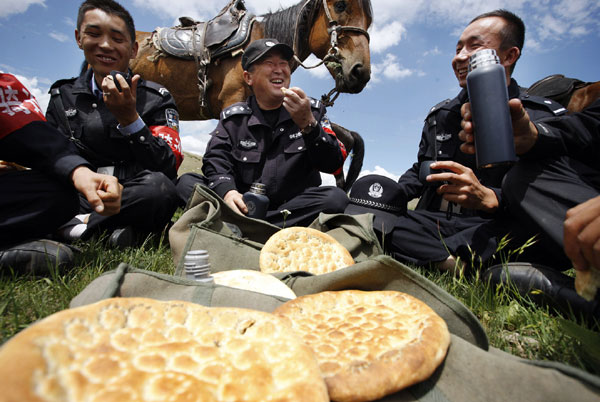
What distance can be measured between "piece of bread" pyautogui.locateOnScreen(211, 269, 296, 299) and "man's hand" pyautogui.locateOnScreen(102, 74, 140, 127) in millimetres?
1715

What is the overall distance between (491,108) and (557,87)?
167 inches

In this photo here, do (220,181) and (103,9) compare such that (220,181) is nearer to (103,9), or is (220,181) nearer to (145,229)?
(145,229)

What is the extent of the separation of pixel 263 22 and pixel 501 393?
210 inches

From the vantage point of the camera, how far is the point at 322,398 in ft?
2.14

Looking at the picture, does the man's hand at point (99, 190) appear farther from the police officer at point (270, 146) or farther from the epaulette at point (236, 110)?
the epaulette at point (236, 110)

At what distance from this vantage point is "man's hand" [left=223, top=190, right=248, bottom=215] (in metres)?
2.64

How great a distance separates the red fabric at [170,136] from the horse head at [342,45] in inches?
115

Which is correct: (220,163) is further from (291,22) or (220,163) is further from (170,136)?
(291,22)

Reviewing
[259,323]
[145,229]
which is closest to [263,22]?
[145,229]

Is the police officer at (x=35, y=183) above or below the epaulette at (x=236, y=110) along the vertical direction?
below

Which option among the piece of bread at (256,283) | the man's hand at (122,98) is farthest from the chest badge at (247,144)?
the piece of bread at (256,283)

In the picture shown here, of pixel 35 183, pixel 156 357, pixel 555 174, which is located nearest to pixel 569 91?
pixel 555 174

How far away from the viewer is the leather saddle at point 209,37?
14.9 ft

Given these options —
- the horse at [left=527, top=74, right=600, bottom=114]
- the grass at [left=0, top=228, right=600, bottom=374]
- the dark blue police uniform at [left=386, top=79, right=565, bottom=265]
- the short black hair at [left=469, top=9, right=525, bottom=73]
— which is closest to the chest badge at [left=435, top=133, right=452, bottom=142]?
the dark blue police uniform at [left=386, top=79, right=565, bottom=265]
